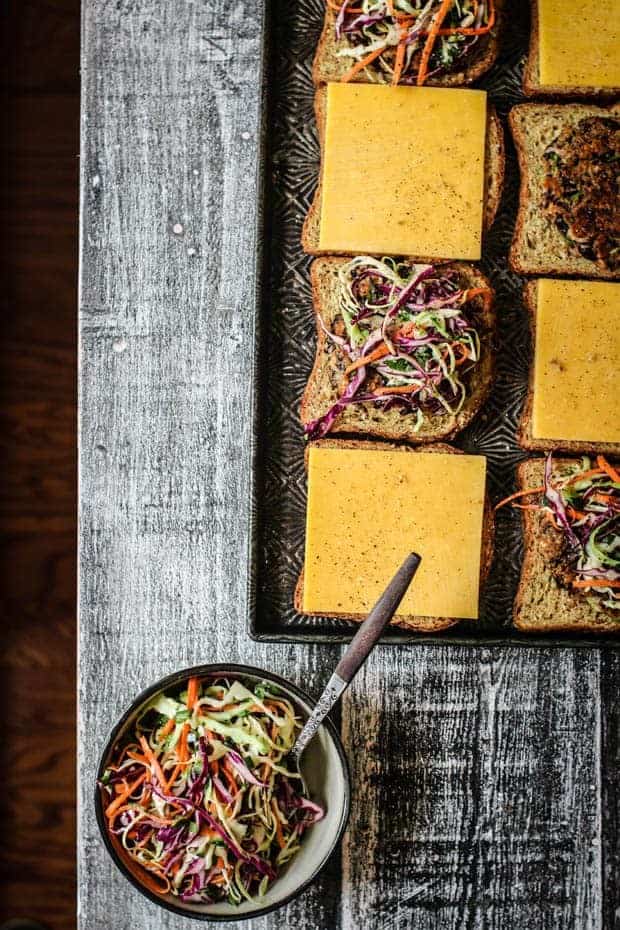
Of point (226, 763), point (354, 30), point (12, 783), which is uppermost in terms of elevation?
point (354, 30)

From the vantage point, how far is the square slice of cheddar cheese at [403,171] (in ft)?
5.88

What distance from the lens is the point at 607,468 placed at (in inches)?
71.4

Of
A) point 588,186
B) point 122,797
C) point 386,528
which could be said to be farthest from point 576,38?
point 122,797

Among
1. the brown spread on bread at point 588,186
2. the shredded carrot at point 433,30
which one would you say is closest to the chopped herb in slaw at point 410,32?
the shredded carrot at point 433,30

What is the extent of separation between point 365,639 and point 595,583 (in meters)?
0.53

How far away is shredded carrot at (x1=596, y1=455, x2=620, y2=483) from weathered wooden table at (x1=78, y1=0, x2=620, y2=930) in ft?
1.28

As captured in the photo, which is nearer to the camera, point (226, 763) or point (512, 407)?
point (226, 763)

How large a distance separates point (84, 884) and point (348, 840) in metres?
0.57

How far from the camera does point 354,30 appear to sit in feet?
5.83

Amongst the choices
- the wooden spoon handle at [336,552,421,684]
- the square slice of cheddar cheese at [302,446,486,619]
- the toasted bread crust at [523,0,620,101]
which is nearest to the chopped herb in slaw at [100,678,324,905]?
the wooden spoon handle at [336,552,421,684]

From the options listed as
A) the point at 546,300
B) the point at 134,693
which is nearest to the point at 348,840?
the point at 134,693

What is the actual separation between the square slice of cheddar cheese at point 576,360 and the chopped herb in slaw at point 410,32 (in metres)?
0.51

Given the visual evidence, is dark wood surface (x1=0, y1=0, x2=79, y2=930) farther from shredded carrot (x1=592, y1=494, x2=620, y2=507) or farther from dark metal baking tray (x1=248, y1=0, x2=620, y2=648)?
shredded carrot (x1=592, y1=494, x2=620, y2=507)

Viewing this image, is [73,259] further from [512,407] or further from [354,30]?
[512,407]
